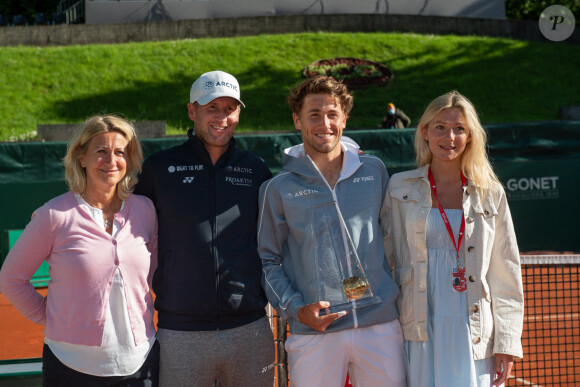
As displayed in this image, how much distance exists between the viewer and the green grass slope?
69.1ft

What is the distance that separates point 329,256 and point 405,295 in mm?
461

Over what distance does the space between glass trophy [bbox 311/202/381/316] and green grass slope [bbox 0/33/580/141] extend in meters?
16.4

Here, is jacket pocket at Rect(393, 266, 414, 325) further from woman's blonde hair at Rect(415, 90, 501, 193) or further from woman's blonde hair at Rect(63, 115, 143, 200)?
woman's blonde hair at Rect(63, 115, 143, 200)

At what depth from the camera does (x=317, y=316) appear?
3061 millimetres

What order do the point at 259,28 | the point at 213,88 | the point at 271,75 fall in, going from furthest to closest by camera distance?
the point at 259,28
the point at 271,75
the point at 213,88

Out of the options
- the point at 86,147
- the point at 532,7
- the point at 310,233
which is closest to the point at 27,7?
the point at 532,7

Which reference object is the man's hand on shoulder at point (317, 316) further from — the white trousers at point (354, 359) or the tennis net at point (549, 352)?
the tennis net at point (549, 352)

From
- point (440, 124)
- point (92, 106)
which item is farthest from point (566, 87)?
point (440, 124)

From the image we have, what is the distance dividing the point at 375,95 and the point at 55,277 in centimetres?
2006

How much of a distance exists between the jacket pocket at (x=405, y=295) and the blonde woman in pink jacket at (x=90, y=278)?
1.32m

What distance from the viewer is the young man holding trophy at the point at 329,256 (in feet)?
10.3

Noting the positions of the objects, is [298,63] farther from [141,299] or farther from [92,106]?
[141,299]

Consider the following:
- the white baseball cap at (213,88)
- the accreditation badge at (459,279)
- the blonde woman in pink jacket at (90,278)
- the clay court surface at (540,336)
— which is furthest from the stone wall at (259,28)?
the accreditation badge at (459,279)

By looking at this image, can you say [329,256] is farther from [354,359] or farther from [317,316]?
[354,359]
